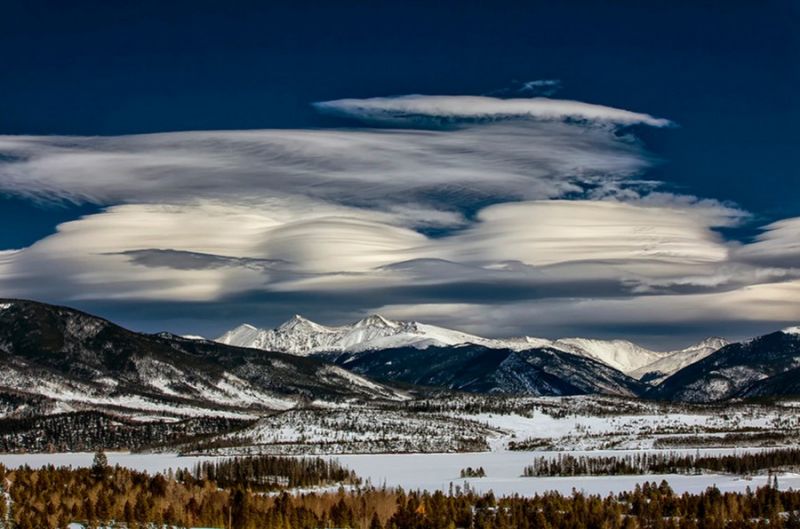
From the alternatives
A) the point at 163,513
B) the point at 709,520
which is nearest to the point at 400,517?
the point at 163,513

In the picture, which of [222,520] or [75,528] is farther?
[222,520]

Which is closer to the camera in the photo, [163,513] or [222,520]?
[163,513]

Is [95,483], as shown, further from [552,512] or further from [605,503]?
[605,503]

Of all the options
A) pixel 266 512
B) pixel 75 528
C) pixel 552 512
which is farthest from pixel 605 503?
pixel 75 528

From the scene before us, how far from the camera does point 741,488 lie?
177 meters

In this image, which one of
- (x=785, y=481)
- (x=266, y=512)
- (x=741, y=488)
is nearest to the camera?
(x=266, y=512)

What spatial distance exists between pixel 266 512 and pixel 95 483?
2597 cm

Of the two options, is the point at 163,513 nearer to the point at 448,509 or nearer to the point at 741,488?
the point at 448,509

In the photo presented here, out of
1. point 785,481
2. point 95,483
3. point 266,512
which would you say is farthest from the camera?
point 785,481

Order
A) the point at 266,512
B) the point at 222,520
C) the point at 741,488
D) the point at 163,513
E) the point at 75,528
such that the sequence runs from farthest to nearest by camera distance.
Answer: the point at 741,488, the point at 266,512, the point at 222,520, the point at 163,513, the point at 75,528

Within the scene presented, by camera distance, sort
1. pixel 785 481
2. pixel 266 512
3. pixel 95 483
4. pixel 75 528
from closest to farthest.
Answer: pixel 75 528
pixel 266 512
pixel 95 483
pixel 785 481

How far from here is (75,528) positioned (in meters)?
90.4

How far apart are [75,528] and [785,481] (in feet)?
495

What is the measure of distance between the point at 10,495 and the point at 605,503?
75488 millimetres
